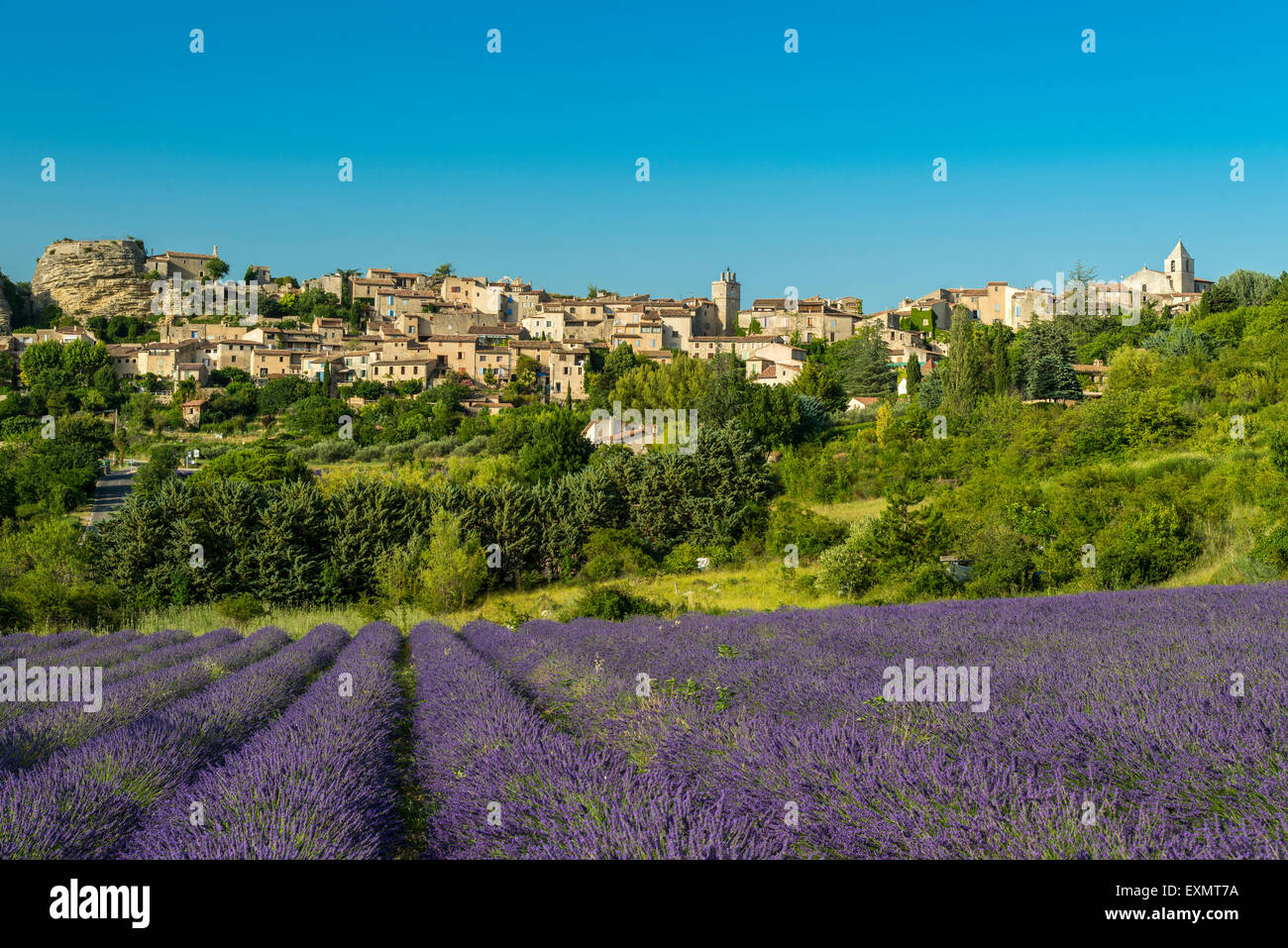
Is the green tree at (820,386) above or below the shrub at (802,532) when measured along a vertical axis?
above

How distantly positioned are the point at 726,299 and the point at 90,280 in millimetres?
83993

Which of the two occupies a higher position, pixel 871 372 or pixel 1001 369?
pixel 871 372

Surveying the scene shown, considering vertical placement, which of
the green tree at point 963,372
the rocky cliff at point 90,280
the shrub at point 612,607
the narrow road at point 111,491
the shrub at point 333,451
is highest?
the rocky cliff at point 90,280

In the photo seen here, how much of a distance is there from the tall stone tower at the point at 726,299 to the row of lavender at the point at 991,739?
88.4m

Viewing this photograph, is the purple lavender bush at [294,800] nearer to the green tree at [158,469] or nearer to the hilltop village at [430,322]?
the green tree at [158,469]

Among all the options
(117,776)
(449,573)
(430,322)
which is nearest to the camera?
(117,776)

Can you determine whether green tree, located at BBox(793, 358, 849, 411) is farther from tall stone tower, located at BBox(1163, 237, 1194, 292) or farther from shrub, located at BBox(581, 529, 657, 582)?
tall stone tower, located at BBox(1163, 237, 1194, 292)

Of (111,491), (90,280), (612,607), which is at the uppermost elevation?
(90,280)

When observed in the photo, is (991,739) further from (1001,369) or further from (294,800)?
(1001,369)

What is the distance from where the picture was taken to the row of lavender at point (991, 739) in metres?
2.96

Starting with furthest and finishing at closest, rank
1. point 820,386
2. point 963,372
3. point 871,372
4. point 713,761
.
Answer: point 871,372, point 820,386, point 963,372, point 713,761

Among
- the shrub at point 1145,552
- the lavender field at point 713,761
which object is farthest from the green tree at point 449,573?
the shrub at point 1145,552

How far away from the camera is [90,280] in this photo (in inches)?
4158

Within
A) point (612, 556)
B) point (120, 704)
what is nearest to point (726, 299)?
point (612, 556)
